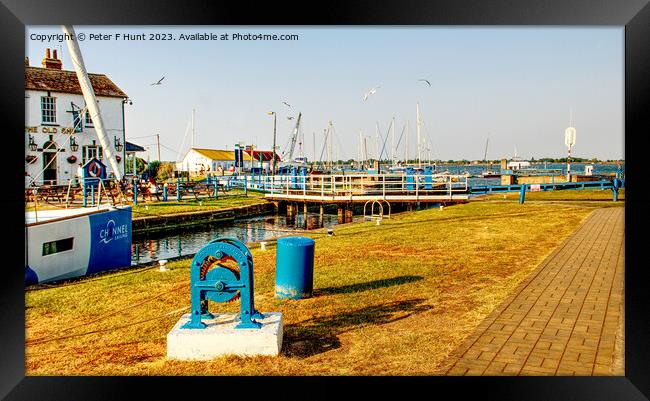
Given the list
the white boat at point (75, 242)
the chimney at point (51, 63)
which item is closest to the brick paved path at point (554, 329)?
the white boat at point (75, 242)

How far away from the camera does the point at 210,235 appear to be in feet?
69.2

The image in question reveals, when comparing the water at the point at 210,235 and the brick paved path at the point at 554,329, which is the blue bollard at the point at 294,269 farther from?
the water at the point at 210,235

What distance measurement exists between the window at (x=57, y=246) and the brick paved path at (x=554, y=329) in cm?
882

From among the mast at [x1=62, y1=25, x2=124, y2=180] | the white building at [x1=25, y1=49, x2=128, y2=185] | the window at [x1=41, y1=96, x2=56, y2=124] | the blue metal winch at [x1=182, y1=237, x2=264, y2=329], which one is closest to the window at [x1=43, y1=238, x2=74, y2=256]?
the mast at [x1=62, y1=25, x2=124, y2=180]

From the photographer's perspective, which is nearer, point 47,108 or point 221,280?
point 221,280

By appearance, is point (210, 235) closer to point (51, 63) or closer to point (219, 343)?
point (51, 63)

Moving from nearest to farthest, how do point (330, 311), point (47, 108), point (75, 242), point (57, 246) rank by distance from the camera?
point (330, 311) < point (57, 246) < point (75, 242) < point (47, 108)

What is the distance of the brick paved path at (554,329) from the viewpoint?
4566 mm

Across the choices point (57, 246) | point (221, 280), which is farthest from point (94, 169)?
point (221, 280)

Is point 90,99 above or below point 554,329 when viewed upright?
above

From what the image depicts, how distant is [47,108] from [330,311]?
911 inches
